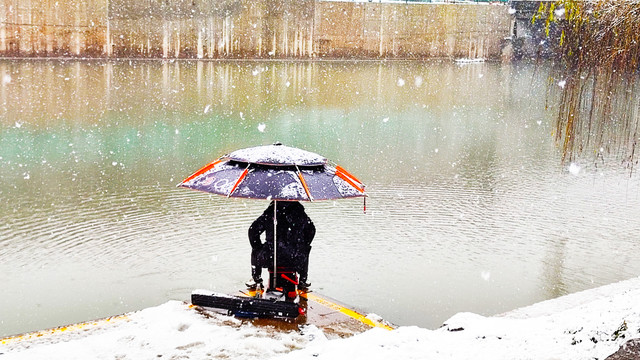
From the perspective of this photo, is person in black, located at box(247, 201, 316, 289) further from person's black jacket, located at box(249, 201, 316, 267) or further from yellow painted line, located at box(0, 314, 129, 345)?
yellow painted line, located at box(0, 314, 129, 345)

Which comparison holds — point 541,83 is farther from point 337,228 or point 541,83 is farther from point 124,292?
point 124,292

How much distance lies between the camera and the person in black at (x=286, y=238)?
689 cm

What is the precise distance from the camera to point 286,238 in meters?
6.94

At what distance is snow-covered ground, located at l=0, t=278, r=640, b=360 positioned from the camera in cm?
486

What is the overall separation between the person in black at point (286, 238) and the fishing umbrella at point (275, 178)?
81mm

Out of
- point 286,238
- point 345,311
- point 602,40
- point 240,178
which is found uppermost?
point 602,40

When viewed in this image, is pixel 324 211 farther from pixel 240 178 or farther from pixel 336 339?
pixel 336 339

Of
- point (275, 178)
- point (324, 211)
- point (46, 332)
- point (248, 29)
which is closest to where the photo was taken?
point (46, 332)

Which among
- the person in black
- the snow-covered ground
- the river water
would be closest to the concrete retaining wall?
Result: the river water

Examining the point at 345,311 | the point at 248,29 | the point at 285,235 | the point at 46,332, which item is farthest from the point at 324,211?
the point at 248,29

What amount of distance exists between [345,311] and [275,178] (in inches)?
53.4

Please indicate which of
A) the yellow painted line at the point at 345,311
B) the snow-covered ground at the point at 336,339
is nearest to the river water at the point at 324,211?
the yellow painted line at the point at 345,311

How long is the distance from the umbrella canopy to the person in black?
0.39 meters

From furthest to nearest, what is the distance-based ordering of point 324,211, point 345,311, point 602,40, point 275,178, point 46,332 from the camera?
point 324,211 → point 602,40 → point 345,311 → point 275,178 → point 46,332
